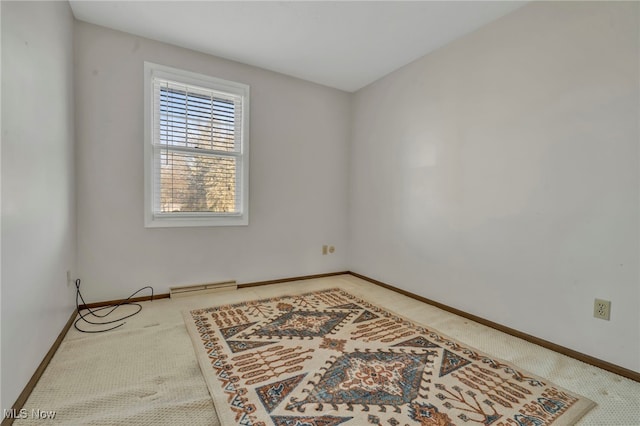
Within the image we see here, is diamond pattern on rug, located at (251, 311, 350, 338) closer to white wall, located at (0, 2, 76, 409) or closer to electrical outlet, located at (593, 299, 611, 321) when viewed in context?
white wall, located at (0, 2, 76, 409)

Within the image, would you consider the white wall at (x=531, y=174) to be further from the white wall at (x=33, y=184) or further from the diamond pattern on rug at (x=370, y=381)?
the white wall at (x=33, y=184)

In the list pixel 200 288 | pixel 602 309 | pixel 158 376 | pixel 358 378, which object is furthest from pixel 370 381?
pixel 200 288

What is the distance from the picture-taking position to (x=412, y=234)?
10.4 feet

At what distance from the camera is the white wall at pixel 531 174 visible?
5.83 feet

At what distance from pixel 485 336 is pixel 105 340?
2.71m

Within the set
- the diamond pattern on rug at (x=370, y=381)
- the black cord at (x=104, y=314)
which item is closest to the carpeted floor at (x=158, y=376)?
the black cord at (x=104, y=314)

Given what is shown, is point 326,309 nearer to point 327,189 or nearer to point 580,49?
point 327,189

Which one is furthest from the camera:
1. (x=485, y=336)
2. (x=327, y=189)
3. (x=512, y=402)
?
(x=327, y=189)

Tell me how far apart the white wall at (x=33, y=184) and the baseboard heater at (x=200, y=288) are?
0.84 meters

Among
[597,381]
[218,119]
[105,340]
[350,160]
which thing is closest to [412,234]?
[350,160]

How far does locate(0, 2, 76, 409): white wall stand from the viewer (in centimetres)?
129

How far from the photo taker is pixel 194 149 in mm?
3037

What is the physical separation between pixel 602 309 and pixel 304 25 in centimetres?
293

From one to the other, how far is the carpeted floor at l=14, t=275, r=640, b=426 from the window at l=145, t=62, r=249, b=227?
1031 millimetres
